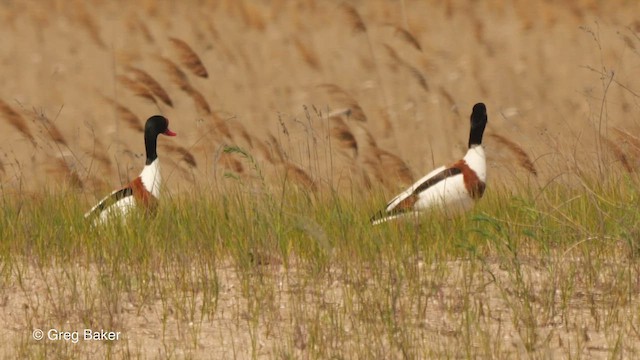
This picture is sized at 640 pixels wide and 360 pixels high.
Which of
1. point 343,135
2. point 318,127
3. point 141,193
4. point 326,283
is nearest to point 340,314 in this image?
point 326,283

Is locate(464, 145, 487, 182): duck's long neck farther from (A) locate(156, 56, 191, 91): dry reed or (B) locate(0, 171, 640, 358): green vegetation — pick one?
(A) locate(156, 56, 191, 91): dry reed

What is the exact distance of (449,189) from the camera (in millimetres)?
7500

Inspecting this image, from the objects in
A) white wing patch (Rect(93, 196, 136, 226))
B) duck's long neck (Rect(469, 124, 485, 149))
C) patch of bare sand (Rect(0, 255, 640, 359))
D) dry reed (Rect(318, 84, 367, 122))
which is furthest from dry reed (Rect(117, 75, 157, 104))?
patch of bare sand (Rect(0, 255, 640, 359))

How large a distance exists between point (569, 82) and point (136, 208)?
21.9 ft

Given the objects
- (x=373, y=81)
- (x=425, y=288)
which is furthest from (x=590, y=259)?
(x=373, y=81)

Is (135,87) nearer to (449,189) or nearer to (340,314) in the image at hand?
(449,189)

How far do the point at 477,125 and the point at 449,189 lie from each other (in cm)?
113

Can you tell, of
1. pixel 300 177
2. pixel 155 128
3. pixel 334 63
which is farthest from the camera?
pixel 334 63

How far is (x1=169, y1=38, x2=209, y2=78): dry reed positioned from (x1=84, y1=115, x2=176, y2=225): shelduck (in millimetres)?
620

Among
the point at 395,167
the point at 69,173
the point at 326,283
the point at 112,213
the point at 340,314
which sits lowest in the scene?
the point at 340,314

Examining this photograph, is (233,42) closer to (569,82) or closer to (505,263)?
(569,82)

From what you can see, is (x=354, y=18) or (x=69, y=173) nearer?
(x=69, y=173)

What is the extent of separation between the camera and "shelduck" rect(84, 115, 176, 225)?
6774mm

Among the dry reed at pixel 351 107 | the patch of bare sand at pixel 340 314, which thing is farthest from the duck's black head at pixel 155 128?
the patch of bare sand at pixel 340 314
